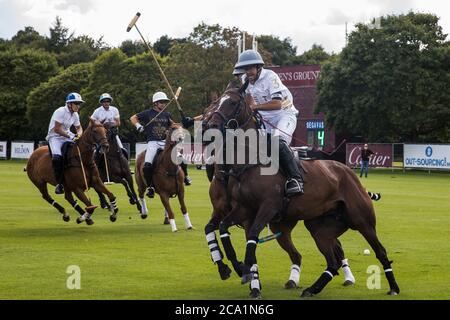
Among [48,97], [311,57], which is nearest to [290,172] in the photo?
[48,97]

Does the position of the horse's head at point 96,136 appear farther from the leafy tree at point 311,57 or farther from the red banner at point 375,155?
the leafy tree at point 311,57

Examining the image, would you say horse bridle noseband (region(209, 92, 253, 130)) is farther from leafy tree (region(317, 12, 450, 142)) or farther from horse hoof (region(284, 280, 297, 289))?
leafy tree (region(317, 12, 450, 142))

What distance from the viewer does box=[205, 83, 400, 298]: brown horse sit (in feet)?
36.9

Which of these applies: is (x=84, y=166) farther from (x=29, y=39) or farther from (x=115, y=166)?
(x=29, y=39)

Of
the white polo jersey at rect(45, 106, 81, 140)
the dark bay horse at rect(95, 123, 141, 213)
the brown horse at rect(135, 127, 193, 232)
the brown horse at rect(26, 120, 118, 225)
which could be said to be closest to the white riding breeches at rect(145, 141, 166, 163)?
the brown horse at rect(135, 127, 193, 232)

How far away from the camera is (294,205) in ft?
38.2

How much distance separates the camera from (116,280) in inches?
485

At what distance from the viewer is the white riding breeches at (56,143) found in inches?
792

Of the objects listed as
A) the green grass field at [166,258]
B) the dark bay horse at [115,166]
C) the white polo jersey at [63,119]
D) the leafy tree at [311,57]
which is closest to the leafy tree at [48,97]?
the leafy tree at [311,57]

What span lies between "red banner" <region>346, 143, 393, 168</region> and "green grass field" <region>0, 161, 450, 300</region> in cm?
3092

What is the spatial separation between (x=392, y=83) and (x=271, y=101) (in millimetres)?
47098

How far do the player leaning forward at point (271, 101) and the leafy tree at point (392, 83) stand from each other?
45.9 meters

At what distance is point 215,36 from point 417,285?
6451 cm
